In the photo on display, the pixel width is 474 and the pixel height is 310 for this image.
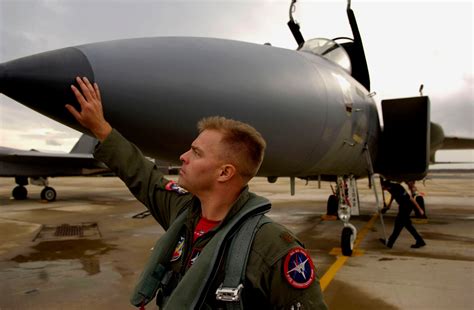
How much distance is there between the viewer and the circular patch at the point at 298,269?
141 centimetres

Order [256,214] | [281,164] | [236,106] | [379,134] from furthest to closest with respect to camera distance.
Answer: [379,134] → [281,164] → [236,106] → [256,214]

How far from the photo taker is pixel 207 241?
1635mm

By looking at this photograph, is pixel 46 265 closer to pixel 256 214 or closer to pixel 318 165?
pixel 318 165

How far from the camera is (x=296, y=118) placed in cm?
341

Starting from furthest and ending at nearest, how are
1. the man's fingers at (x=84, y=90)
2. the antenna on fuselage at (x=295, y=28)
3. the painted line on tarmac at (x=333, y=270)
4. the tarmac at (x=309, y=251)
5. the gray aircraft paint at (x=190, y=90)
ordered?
1. the antenna on fuselage at (x=295, y=28)
2. the painted line on tarmac at (x=333, y=270)
3. the tarmac at (x=309, y=251)
4. the gray aircraft paint at (x=190, y=90)
5. the man's fingers at (x=84, y=90)

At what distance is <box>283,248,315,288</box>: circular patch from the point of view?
141 centimetres

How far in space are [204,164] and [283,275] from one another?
572 mm

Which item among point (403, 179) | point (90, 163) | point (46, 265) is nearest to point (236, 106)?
point (46, 265)

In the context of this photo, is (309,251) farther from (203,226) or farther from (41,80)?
(41,80)

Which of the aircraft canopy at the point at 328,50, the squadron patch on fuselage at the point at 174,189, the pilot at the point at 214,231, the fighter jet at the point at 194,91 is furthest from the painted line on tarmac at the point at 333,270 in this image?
the pilot at the point at 214,231

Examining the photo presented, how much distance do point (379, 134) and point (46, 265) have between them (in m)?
5.64

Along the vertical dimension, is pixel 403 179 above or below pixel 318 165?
below

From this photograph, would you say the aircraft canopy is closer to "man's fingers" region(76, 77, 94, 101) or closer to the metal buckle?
"man's fingers" region(76, 77, 94, 101)

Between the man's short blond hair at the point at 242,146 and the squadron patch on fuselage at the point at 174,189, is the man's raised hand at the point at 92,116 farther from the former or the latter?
the man's short blond hair at the point at 242,146
